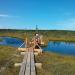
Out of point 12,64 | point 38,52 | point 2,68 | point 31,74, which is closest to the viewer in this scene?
point 31,74

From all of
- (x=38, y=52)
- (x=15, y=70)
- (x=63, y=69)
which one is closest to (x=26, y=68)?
(x=15, y=70)

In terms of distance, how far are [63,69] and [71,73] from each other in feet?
4.83

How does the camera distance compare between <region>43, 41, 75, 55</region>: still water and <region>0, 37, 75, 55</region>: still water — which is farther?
<region>0, 37, 75, 55</region>: still water

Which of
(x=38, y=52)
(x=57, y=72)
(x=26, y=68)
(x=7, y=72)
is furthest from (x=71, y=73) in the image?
(x=38, y=52)

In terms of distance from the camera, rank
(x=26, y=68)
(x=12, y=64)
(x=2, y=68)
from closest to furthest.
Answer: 1. (x=26, y=68)
2. (x=2, y=68)
3. (x=12, y=64)

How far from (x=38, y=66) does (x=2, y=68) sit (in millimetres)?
3701

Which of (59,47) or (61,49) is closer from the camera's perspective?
(61,49)

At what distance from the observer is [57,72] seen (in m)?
18.9

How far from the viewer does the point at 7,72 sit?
18.5 metres

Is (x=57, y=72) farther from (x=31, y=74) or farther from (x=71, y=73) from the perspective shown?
(x=31, y=74)

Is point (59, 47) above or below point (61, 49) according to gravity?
below

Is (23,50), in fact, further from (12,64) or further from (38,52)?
(12,64)

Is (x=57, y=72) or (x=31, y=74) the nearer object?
(x=31, y=74)

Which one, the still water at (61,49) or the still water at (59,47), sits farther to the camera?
the still water at (59,47)
